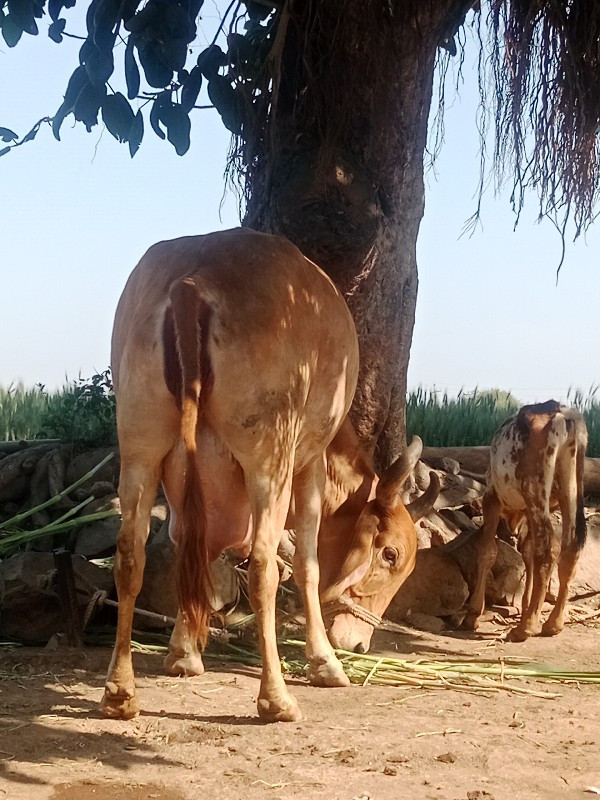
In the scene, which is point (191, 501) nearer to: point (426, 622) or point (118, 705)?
point (118, 705)

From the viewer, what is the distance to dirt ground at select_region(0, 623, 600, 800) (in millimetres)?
3420

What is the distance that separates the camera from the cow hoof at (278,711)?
4.16 meters

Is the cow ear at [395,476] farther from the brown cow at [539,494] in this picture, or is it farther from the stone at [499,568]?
the stone at [499,568]

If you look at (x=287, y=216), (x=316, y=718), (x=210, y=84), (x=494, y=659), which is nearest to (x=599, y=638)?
(x=494, y=659)

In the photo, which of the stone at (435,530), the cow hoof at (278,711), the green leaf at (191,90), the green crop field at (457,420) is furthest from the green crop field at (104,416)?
the cow hoof at (278,711)

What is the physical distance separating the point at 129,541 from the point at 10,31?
10.9ft

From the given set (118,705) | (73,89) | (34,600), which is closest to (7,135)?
(73,89)

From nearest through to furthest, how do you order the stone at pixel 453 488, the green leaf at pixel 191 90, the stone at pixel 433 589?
the green leaf at pixel 191 90, the stone at pixel 433 589, the stone at pixel 453 488

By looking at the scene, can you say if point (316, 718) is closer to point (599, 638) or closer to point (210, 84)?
point (599, 638)

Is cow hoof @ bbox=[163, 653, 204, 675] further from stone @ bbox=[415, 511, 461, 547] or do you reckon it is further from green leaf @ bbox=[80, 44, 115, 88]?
green leaf @ bbox=[80, 44, 115, 88]

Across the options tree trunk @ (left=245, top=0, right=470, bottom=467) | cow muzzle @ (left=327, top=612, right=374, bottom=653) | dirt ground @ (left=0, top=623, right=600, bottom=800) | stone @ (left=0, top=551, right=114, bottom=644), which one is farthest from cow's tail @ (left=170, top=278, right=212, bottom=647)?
tree trunk @ (left=245, top=0, right=470, bottom=467)

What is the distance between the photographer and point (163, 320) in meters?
4.24

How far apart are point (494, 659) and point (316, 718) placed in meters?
1.63

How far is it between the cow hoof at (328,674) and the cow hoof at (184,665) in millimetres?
578
